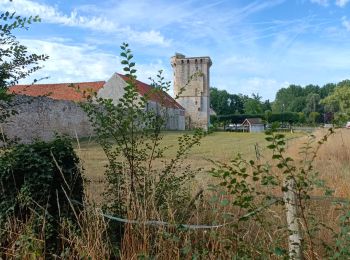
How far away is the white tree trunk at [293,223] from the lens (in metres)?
2.81

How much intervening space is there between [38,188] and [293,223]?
93.2 inches

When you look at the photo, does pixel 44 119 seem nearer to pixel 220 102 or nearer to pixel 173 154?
pixel 173 154

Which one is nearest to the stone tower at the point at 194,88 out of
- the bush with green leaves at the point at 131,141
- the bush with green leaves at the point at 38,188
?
the bush with green leaves at the point at 131,141

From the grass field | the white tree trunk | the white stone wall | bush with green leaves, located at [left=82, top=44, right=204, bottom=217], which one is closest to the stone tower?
the white stone wall

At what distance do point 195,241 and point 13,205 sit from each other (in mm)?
1760

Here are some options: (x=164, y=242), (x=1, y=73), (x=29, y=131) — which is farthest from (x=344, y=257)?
(x=29, y=131)

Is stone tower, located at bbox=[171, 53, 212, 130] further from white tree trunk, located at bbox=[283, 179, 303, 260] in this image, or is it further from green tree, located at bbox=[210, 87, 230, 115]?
white tree trunk, located at bbox=[283, 179, 303, 260]

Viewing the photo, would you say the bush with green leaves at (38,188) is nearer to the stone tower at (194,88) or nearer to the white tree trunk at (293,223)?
the white tree trunk at (293,223)

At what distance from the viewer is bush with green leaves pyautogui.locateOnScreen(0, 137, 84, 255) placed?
3.83 meters

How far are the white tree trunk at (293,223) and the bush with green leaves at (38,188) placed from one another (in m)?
1.94

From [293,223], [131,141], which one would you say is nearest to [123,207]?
[131,141]

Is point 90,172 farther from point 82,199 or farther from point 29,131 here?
point 29,131

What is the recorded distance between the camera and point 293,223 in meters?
2.89

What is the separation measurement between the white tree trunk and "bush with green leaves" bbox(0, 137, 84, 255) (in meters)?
1.94
